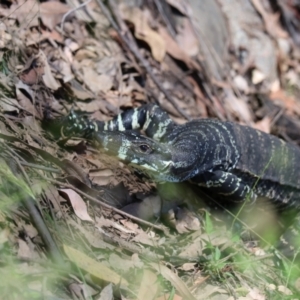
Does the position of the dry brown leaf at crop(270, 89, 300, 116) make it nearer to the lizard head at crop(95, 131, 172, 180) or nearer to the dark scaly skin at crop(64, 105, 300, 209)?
the dark scaly skin at crop(64, 105, 300, 209)

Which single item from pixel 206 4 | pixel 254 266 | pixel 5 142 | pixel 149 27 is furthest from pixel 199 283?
pixel 206 4

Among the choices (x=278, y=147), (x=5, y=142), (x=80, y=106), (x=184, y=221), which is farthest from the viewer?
(x=278, y=147)

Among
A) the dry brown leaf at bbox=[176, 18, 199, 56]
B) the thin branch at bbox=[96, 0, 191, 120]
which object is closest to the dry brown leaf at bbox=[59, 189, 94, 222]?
the thin branch at bbox=[96, 0, 191, 120]

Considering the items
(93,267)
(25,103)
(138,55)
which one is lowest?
(93,267)

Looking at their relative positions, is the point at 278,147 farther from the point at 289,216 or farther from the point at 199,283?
the point at 199,283

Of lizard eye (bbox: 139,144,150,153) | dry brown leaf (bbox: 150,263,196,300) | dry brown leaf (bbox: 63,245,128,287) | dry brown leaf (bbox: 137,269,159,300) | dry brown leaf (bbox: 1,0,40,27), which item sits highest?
dry brown leaf (bbox: 1,0,40,27)

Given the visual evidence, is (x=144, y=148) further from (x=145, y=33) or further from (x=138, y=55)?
(x=145, y=33)

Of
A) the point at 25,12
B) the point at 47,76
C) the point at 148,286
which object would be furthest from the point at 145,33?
the point at 148,286
